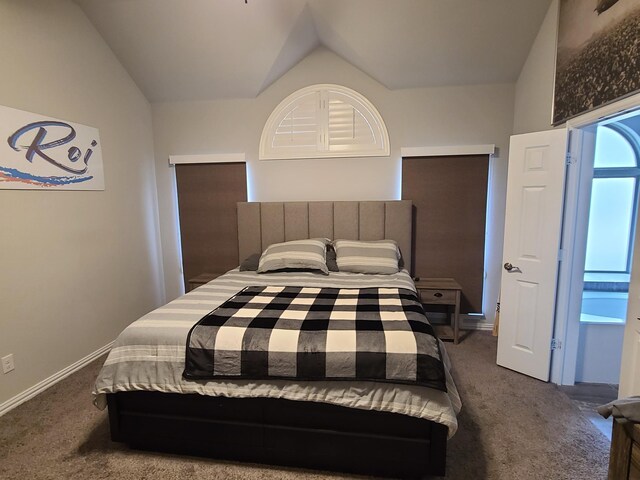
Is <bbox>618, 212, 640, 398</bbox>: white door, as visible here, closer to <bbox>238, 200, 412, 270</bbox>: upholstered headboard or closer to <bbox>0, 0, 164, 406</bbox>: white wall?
<bbox>238, 200, 412, 270</bbox>: upholstered headboard

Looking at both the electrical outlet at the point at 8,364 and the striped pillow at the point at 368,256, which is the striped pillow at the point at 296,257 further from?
the electrical outlet at the point at 8,364

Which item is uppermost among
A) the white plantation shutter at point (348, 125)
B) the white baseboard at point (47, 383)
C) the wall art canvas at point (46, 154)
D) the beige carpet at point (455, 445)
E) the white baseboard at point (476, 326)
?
the white plantation shutter at point (348, 125)

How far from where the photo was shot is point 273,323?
6.21 feet

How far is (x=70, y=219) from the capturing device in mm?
2842

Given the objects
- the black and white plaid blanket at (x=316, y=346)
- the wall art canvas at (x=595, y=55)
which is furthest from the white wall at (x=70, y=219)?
the wall art canvas at (x=595, y=55)

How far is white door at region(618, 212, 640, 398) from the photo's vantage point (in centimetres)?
179

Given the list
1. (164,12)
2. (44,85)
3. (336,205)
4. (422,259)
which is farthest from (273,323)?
(164,12)

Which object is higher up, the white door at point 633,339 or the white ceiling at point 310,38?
the white ceiling at point 310,38

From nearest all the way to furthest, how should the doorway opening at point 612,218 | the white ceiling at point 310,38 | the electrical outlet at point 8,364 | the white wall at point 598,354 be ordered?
the electrical outlet at point 8,364, the white wall at point 598,354, the white ceiling at point 310,38, the doorway opening at point 612,218

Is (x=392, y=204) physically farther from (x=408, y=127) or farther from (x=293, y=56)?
(x=293, y=56)

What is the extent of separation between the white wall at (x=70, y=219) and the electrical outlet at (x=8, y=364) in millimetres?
52

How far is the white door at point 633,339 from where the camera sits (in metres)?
1.79

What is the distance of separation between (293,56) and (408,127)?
1.36 meters

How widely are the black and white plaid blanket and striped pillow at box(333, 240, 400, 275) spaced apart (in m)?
1.02
